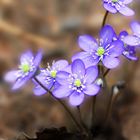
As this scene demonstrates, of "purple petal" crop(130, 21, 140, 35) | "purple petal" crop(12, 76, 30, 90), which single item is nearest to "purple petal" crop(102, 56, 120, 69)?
"purple petal" crop(130, 21, 140, 35)

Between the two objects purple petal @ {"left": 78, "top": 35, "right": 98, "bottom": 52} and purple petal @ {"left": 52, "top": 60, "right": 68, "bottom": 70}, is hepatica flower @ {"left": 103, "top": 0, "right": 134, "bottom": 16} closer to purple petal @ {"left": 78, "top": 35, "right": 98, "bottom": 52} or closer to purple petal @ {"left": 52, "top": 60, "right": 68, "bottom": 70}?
purple petal @ {"left": 78, "top": 35, "right": 98, "bottom": 52}

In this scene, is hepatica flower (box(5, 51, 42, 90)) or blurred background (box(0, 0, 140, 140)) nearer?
hepatica flower (box(5, 51, 42, 90))

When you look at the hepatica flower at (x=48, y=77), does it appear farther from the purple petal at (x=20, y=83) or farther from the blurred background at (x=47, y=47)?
the blurred background at (x=47, y=47)

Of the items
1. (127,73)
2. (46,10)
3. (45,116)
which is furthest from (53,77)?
(46,10)

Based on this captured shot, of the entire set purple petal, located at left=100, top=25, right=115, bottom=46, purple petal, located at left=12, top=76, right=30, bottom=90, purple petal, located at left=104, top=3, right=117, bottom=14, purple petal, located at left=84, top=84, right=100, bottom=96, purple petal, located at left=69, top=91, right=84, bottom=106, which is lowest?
purple petal, located at left=84, top=84, right=100, bottom=96

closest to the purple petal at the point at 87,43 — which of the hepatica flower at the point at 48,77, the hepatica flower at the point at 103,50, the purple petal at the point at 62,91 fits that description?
the hepatica flower at the point at 103,50

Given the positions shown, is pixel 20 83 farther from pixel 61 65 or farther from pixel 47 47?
pixel 47 47

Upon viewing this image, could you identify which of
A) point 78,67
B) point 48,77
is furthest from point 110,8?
point 48,77
